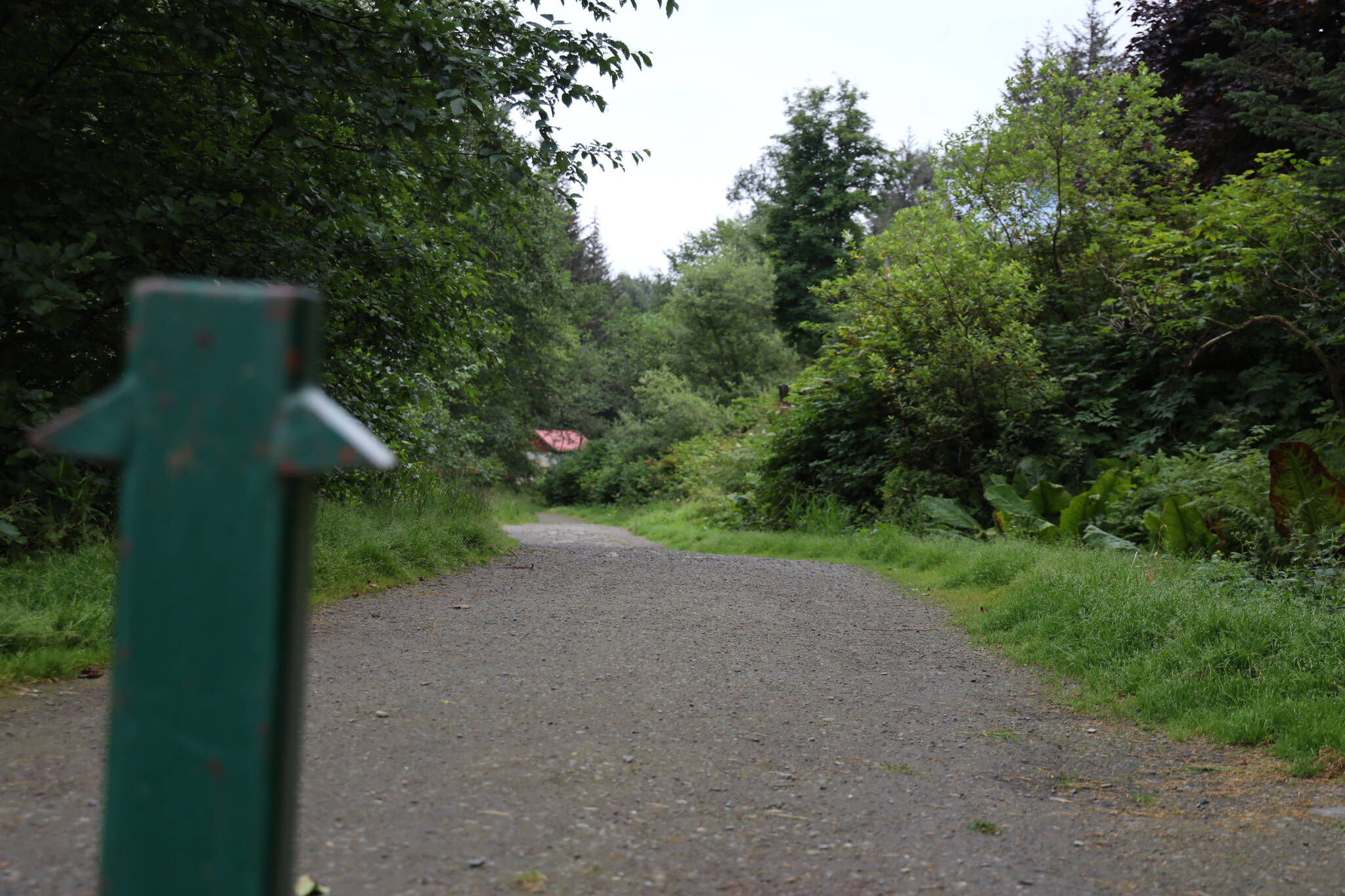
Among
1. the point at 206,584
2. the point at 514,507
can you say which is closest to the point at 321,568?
the point at 206,584

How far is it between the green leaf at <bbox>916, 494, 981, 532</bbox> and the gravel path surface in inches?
197

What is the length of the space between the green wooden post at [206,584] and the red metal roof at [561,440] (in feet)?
107

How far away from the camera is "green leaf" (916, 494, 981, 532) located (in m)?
9.96

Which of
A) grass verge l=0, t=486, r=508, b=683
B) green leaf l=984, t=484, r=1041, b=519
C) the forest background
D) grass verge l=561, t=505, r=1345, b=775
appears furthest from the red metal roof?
grass verge l=561, t=505, r=1345, b=775

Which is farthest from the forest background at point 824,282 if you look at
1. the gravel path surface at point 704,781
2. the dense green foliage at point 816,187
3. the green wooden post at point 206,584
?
the dense green foliage at point 816,187

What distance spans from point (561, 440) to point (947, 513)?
28.7 m

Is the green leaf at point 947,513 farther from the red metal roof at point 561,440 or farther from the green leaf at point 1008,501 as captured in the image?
the red metal roof at point 561,440

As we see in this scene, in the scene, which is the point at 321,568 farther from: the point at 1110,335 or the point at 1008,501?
the point at 1110,335

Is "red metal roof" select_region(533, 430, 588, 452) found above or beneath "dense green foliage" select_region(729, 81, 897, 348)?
beneath

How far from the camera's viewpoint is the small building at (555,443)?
3391 cm

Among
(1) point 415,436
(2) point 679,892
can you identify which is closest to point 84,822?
(2) point 679,892

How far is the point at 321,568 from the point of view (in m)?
5.77

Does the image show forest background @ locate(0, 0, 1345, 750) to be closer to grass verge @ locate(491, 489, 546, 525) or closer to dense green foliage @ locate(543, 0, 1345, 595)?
dense green foliage @ locate(543, 0, 1345, 595)

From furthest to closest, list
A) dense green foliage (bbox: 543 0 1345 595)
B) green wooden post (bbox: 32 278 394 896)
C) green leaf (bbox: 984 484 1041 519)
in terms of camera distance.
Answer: green leaf (bbox: 984 484 1041 519)
dense green foliage (bbox: 543 0 1345 595)
green wooden post (bbox: 32 278 394 896)
